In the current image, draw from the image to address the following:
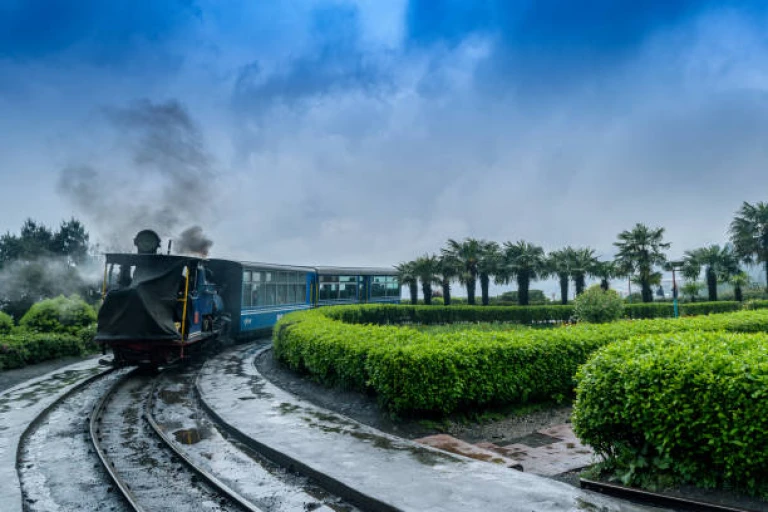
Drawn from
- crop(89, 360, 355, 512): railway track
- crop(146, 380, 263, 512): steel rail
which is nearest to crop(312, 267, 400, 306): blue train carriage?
crop(89, 360, 355, 512): railway track

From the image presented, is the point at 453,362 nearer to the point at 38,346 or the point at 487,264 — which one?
the point at 38,346

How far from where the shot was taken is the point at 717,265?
42250 millimetres

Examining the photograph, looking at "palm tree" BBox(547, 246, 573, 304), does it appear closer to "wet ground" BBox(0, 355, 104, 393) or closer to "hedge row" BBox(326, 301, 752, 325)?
"hedge row" BBox(326, 301, 752, 325)

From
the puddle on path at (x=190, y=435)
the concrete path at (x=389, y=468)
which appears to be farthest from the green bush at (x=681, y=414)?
the puddle on path at (x=190, y=435)

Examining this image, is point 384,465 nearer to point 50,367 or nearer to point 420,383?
point 420,383

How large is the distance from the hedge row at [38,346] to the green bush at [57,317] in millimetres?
656

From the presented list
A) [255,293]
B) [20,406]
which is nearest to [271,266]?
[255,293]

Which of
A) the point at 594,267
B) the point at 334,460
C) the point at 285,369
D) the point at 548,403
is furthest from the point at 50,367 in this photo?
the point at 594,267

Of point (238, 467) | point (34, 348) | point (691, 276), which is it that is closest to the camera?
point (238, 467)

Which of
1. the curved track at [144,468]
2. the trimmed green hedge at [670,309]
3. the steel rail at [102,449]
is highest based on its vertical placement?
the trimmed green hedge at [670,309]

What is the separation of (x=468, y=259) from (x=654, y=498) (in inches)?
1315

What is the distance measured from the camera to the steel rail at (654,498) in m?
4.66

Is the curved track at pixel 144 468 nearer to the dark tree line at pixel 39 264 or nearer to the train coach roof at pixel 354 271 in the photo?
the train coach roof at pixel 354 271

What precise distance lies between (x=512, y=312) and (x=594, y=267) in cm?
1206
